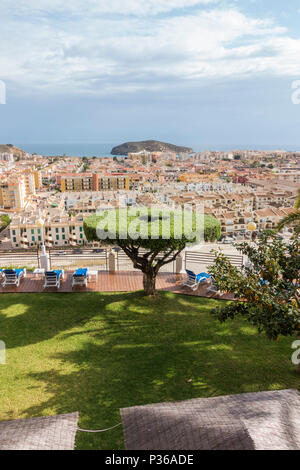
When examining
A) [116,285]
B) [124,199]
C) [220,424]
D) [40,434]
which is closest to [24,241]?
[124,199]

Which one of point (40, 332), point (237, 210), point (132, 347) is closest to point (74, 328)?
point (40, 332)

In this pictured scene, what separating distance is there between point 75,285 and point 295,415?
862cm

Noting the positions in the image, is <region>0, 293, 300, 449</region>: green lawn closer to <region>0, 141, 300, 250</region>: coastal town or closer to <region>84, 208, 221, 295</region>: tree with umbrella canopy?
<region>84, 208, 221, 295</region>: tree with umbrella canopy

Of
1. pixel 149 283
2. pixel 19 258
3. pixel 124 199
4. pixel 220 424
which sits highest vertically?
pixel 124 199

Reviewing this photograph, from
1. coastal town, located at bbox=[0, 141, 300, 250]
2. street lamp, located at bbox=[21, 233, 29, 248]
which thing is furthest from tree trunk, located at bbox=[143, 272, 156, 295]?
street lamp, located at bbox=[21, 233, 29, 248]

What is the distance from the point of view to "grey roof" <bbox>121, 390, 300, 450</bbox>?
11.2ft

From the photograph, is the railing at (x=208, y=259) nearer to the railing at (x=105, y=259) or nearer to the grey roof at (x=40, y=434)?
the railing at (x=105, y=259)

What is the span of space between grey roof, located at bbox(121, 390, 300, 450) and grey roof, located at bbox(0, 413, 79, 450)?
29.0 inches

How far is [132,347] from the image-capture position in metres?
7.52

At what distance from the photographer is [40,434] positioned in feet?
12.7

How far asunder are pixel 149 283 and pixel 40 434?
6827 millimetres

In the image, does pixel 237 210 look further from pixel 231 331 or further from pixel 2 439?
pixel 2 439

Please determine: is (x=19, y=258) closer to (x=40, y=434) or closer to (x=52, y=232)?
(x=40, y=434)

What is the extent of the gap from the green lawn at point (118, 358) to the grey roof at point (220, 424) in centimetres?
86
